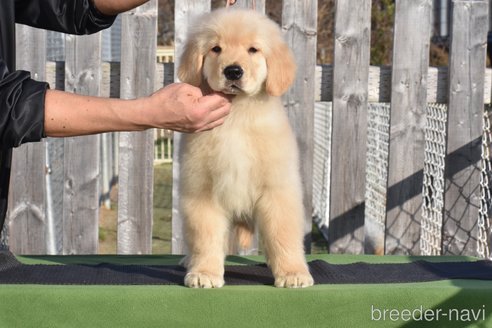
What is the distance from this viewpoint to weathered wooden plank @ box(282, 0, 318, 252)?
13.5 feet

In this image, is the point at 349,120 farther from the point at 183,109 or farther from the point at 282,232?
the point at 183,109

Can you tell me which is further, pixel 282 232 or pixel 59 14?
pixel 59 14

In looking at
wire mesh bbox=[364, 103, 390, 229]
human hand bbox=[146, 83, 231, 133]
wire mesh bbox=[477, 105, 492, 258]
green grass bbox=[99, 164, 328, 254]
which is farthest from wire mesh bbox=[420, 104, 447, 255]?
human hand bbox=[146, 83, 231, 133]

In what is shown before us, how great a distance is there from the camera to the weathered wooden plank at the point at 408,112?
415 centimetres

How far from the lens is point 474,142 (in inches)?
166

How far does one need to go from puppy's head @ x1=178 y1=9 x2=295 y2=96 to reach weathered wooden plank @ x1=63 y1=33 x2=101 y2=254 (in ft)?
4.70

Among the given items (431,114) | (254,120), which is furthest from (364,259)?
(431,114)

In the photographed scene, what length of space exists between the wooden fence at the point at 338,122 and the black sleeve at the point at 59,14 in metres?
0.85

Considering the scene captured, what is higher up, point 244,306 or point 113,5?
point 113,5

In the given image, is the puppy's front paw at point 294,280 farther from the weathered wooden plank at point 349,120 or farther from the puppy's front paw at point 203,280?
the weathered wooden plank at point 349,120

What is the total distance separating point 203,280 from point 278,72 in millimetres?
782

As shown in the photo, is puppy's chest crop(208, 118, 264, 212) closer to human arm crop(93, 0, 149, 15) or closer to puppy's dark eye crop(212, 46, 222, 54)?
puppy's dark eye crop(212, 46, 222, 54)

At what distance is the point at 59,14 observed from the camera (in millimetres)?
3182

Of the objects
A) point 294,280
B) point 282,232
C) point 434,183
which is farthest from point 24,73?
point 434,183
